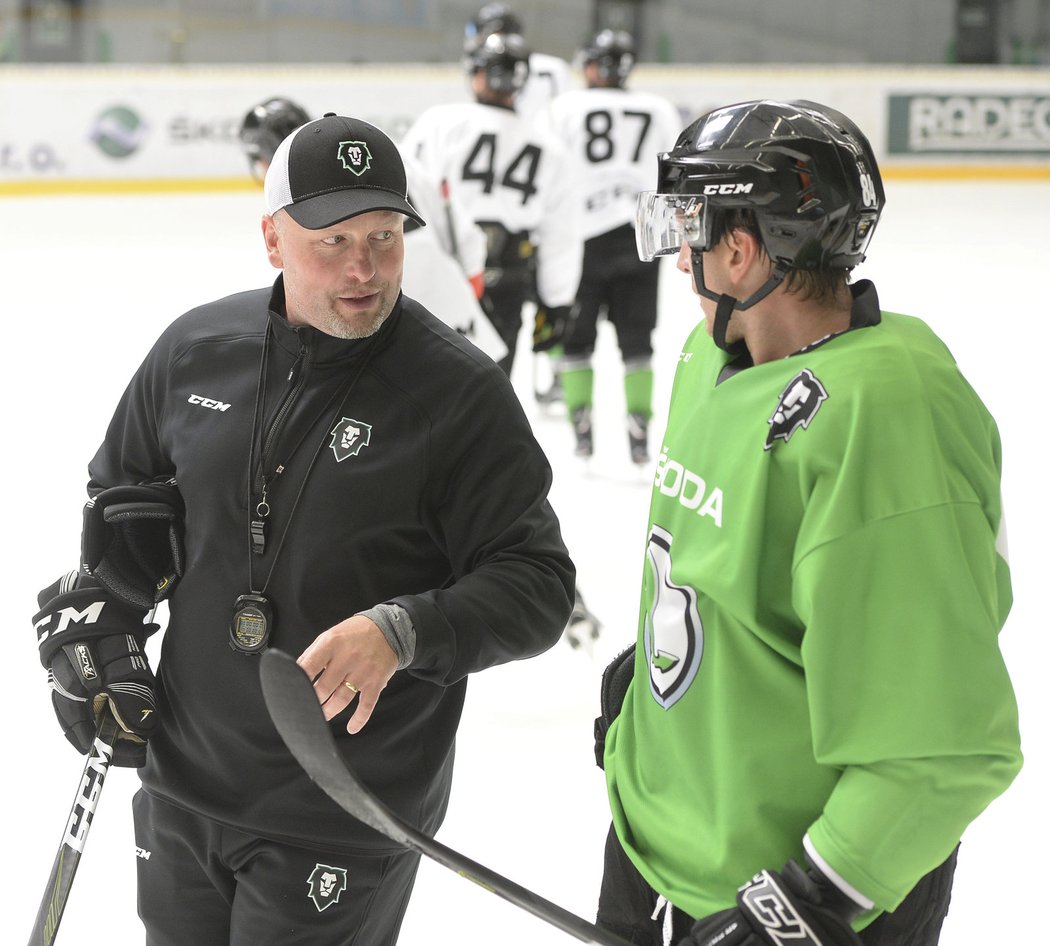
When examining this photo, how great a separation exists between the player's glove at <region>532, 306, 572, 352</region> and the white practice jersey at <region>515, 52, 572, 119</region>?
1.91 meters

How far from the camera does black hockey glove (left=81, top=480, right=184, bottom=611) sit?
1556 mm

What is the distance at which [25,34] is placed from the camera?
39.5ft

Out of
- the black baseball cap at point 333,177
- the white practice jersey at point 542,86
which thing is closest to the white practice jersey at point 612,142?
the white practice jersey at point 542,86

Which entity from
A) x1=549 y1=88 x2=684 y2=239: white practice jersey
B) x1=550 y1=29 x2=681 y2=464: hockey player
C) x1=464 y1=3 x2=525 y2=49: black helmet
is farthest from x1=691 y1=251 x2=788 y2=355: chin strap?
x1=549 y1=88 x2=684 y2=239: white practice jersey

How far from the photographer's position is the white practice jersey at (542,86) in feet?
21.4

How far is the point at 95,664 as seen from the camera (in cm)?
158

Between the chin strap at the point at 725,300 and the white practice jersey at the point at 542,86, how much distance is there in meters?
5.41

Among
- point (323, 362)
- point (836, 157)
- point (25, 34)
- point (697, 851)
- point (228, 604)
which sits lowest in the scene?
point (697, 851)

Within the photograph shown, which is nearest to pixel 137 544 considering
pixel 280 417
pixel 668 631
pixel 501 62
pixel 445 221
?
pixel 280 417

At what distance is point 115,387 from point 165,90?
636cm

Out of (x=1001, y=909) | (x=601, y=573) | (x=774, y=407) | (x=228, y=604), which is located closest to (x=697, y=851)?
(x=774, y=407)

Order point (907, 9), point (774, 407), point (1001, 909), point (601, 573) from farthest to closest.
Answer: point (907, 9), point (601, 573), point (1001, 909), point (774, 407)

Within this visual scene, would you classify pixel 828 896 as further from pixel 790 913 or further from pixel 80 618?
pixel 80 618

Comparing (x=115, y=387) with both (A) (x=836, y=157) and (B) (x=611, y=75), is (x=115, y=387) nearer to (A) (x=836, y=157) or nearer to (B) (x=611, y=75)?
(B) (x=611, y=75)
